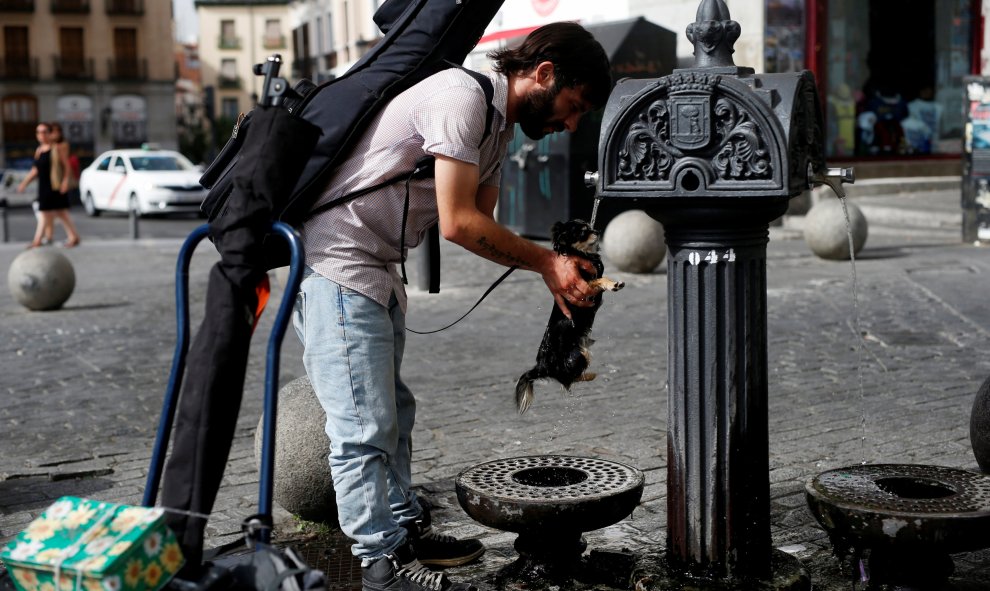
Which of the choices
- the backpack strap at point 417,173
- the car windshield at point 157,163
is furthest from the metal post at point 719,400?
the car windshield at point 157,163

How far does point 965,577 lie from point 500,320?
19.0ft

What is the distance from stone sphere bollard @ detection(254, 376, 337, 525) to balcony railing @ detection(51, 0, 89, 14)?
Answer: 61.3 metres

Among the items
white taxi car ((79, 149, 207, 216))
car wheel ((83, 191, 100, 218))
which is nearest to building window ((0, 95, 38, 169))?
car wheel ((83, 191, 100, 218))

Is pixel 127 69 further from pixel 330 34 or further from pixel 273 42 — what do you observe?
pixel 273 42

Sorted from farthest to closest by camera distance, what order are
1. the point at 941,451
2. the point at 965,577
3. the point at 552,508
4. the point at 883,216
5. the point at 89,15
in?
the point at 89,15
the point at 883,216
the point at 941,451
the point at 965,577
the point at 552,508

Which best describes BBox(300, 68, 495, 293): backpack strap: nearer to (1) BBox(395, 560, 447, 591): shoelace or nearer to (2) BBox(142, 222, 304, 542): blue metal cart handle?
(2) BBox(142, 222, 304, 542): blue metal cart handle

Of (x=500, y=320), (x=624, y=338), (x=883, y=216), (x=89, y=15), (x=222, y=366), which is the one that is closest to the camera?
(x=222, y=366)

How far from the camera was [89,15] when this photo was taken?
60719 mm

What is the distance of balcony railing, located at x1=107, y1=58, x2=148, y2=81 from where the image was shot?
60.4 meters

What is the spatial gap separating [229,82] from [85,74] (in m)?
33.0

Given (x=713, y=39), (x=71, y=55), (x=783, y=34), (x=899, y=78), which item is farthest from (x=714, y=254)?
(x=71, y=55)

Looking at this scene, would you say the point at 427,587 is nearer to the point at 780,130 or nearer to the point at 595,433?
the point at 780,130

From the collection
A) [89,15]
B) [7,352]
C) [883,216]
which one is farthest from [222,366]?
[89,15]

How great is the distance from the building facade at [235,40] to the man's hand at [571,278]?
88928mm
